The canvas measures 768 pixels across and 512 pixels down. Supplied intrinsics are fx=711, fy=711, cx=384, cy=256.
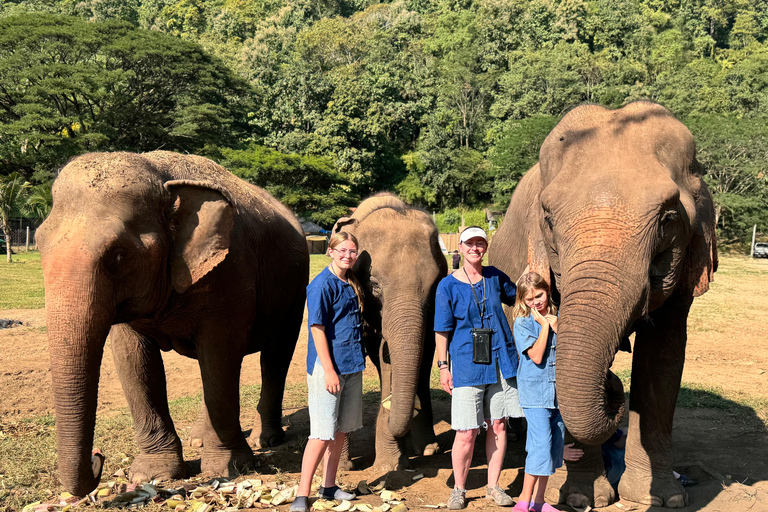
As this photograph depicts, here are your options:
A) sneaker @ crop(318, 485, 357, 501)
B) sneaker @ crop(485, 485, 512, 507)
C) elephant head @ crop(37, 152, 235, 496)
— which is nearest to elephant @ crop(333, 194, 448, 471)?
sneaker @ crop(318, 485, 357, 501)

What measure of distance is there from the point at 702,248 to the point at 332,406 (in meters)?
2.81

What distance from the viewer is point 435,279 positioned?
6.12 metres

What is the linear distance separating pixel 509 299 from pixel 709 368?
741 cm

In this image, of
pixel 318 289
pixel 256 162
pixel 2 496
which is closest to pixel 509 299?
pixel 318 289

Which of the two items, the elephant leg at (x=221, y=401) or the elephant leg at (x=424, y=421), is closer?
the elephant leg at (x=221, y=401)

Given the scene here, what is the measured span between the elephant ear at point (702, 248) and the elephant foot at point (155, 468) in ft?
14.3

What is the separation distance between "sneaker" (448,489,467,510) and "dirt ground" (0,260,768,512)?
0.12 meters

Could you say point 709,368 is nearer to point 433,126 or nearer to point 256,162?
point 256,162

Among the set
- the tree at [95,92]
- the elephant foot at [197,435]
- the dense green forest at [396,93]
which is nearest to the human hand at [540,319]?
the elephant foot at [197,435]

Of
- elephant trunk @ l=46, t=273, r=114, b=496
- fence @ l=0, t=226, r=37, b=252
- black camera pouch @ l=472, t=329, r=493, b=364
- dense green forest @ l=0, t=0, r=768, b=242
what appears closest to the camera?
elephant trunk @ l=46, t=273, r=114, b=496

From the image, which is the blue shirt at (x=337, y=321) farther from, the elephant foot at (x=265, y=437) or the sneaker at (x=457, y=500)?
the elephant foot at (x=265, y=437)

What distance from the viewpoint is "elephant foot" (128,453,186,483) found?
5871mm

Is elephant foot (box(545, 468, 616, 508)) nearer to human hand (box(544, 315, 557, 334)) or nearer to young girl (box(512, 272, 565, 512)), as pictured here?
young girl (box(512, 272, 565, 512))

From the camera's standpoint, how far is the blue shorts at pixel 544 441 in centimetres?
475
